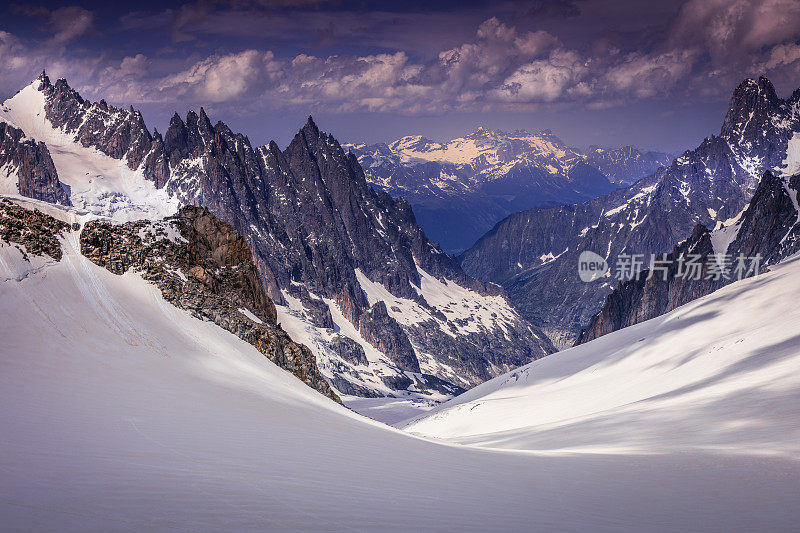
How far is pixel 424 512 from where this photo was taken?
31.6 feet

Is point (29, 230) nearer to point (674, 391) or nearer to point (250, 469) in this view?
point (250, 469)

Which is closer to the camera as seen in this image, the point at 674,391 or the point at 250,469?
the point at 250,469

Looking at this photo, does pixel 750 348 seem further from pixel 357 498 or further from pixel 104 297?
pixel 104 297

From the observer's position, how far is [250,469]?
1117cm

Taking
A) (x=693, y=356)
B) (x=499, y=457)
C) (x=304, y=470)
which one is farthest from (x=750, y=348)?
(x=304, y=470)

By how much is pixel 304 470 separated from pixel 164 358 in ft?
49.6

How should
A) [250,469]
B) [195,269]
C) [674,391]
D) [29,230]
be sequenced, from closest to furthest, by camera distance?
[250,469] < [29,230] < [674,391] < [195,269]

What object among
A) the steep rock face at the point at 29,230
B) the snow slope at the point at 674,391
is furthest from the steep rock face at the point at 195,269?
the snow slope at the point at 674,391

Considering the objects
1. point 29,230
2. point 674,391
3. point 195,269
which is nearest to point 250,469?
point 29,230

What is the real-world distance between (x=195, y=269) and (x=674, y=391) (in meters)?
31.1

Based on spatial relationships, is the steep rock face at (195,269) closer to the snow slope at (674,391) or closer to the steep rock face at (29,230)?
the steep rock face at (29,230)

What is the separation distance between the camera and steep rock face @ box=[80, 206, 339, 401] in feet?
109

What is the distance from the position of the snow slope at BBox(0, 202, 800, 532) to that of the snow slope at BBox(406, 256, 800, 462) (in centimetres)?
123

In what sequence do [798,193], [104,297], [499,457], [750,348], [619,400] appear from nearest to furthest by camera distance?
[499,457] → [104,297] → [750,348] → [619,400] → [798,193]
